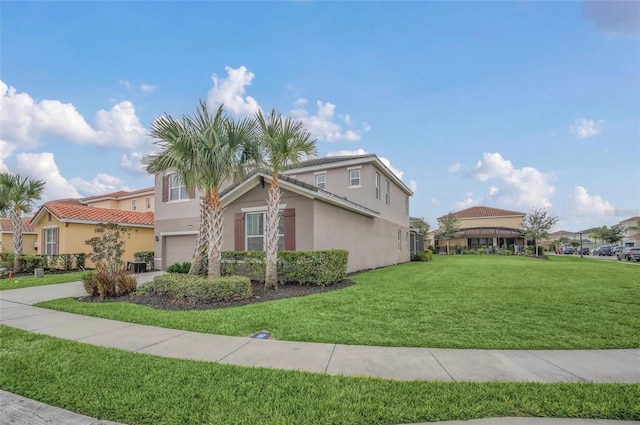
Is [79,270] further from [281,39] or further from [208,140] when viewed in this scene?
[281,39]

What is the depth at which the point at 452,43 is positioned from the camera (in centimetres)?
1266

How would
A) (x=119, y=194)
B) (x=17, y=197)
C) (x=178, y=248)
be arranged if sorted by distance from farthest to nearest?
(x=119, y=194), (x=17, y=197), (x=178, y=248)

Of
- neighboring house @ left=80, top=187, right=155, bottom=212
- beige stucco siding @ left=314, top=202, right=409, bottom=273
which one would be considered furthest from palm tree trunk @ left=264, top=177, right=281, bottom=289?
neighboring house @ left=80, top=187, right=155, bottom=212

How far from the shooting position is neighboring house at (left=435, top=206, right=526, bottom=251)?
44375 mm

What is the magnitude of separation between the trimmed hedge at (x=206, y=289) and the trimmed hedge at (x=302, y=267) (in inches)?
85.6

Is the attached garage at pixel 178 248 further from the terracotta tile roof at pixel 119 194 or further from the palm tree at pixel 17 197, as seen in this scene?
the terracotta tile roof at pixel 119 194

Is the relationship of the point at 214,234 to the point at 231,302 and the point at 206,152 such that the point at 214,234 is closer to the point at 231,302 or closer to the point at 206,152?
the point at 231,302

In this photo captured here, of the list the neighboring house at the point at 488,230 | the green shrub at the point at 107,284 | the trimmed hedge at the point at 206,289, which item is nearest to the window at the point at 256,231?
the trimmed hedge at the point at 206,289

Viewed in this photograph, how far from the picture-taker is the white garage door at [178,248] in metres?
17.2

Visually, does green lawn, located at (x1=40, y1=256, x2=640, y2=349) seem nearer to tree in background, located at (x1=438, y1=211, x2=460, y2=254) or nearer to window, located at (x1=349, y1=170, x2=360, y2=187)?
window, located at (x1=349, y1=170, x2=360, y2=187)

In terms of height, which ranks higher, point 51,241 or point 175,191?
point 175,191

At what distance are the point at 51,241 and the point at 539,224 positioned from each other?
1828 inches

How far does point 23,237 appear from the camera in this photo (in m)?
26.7

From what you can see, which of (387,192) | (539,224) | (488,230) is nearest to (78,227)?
(387,192)
